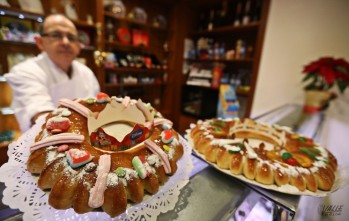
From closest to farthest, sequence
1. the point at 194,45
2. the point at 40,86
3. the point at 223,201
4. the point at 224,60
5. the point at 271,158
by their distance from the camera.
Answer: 1. the point at 223,201
2. the point at 271,158
3. the point at 40,86
4. the point at 224,60
5. the point at 194,45

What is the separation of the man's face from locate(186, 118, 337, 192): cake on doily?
995mm

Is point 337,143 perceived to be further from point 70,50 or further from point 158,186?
point 70,50

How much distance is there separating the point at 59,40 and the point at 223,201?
1285mm

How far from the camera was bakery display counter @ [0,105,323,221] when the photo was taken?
0.43 meters

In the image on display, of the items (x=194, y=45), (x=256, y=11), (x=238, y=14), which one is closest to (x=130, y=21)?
(x=194, y=45)

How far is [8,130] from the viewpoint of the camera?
149cm

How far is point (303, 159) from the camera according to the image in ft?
1.99

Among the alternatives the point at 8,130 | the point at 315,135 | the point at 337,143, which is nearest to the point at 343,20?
the point at 315,135

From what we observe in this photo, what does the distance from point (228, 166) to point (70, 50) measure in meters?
1.21

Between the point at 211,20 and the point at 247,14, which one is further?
the point at 211,20

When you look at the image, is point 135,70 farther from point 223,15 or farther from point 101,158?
point 101,158

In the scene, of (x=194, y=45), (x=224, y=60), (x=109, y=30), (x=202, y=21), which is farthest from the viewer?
(x=194, y=45)

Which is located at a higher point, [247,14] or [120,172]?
[247,14]

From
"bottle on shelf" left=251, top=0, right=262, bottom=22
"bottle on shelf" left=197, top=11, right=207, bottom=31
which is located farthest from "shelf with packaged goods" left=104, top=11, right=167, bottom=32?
"bottle on shelf" left=251, top=0, right=262, bottom=22
